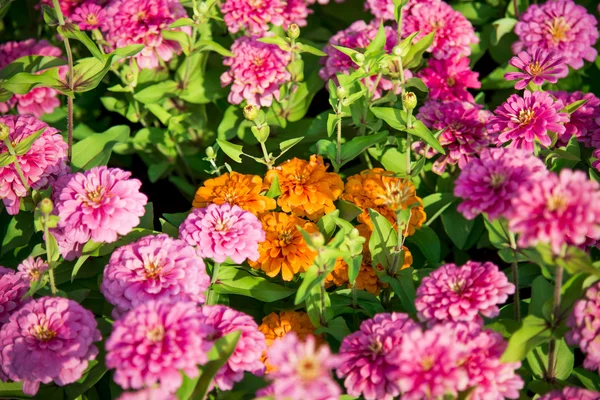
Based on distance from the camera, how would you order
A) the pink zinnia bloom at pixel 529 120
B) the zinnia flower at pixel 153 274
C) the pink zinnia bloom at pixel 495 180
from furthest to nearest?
the pink zinnia bloom at pixel 529 120 < the zinnia flower at pixel 153 274 < the pink zinnia bloom at pixel 495 180

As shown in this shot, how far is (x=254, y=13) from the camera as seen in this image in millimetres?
2219

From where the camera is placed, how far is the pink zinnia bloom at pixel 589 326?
1340 millimetres

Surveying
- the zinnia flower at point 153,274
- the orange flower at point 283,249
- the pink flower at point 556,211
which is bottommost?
the orange flower at point 283,249

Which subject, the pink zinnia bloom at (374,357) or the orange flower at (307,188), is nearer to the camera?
the pink zinnia bloom at (374,357)

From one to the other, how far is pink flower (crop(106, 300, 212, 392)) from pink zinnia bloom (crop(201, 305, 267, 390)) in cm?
12

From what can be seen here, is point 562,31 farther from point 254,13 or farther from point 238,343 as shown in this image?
point 238,343

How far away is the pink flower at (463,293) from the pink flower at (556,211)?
0.21m

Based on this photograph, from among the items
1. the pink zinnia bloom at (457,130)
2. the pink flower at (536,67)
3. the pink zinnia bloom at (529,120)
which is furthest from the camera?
the pink zinnia bloom at (457,130)

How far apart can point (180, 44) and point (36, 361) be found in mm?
1222

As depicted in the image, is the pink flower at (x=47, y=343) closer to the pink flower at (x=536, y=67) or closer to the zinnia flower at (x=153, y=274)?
the zinnia flower at (x=153, y=274)

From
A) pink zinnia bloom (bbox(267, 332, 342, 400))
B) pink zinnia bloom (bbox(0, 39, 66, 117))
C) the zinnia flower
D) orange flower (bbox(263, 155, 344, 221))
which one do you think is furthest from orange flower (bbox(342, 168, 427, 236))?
pink zinnia bloom (bbox(0, 39, 66, 117))

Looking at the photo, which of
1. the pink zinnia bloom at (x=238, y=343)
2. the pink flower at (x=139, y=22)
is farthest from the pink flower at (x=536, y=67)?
the pink flower at (x=139, y=22)

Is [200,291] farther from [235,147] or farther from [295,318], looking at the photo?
[235,147]

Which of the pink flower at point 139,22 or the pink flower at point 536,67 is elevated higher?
the pink flower at point 139,22
